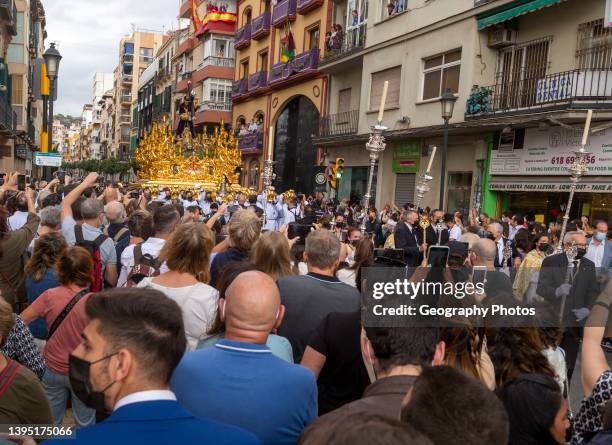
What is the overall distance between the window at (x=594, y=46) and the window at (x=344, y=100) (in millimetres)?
12033

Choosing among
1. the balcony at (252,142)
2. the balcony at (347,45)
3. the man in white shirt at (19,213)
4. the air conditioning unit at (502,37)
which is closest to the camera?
the man in white shirt at (19,213)

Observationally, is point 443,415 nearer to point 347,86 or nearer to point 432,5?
point 432,5

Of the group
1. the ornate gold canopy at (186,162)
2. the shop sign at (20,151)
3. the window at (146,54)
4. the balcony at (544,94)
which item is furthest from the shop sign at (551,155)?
the window at (146,54)

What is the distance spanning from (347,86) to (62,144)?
163912 mm

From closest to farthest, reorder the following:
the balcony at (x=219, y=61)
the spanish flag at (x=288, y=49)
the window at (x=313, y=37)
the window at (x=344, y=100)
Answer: the window at (x=344, y=100)
the window at (x=313, y=37)
the spanish flag at (x=288, y=49)
the balcony at (x=219, y=61)

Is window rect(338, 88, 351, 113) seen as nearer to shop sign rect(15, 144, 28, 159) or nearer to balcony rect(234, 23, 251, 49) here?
balcony rect(234, 23, 251, 49)

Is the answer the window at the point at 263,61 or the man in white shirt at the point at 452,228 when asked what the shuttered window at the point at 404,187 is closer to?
the man in white shirt at the point at 452,228

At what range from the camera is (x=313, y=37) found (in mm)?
28328

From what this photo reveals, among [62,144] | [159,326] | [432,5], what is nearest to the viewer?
[159,326]

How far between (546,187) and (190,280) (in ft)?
43.1

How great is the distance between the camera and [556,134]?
14656 mm

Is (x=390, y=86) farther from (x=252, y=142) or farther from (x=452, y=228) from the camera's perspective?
(x=252, y=142)

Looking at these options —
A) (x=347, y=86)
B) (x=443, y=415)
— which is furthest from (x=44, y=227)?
(x=347, y=86)

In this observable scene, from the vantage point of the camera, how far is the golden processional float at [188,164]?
593 inches
